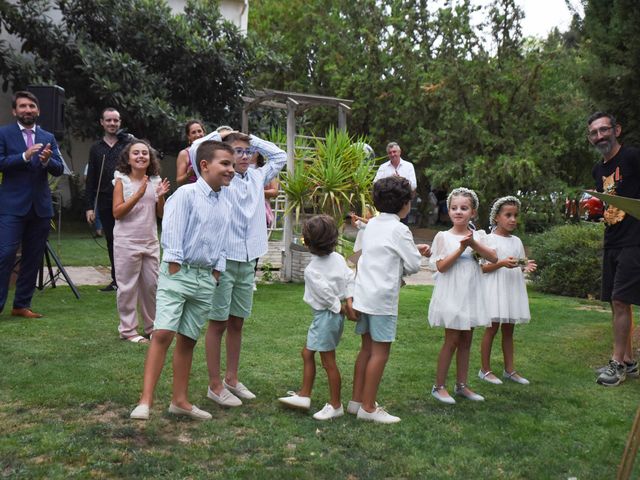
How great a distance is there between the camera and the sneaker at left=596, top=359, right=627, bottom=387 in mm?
5664

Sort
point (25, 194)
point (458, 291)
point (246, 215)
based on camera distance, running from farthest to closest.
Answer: point (25, 194) → point (458, 291) → point (246, 215)

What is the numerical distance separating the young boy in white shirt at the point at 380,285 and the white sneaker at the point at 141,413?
123 cm

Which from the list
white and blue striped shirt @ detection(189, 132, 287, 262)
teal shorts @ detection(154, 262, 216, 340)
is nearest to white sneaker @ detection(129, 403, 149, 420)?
teal shorts @ detection(154, 262, 216, 340)

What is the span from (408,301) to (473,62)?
1148 centimetres

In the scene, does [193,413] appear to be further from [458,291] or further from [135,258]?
[135,258]

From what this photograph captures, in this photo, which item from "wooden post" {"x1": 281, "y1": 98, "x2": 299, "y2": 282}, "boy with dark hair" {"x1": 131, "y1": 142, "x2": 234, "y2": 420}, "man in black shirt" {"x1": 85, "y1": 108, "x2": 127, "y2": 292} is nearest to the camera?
"boy with dark hair" {"x1": 131, "y1": 142, "x2": 234, "y2": 420}

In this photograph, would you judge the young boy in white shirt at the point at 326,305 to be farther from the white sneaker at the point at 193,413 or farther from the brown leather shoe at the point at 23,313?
the brown leather shoe at the point at 23,313

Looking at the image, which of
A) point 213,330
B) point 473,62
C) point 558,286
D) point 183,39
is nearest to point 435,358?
point 213,330

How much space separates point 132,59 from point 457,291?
45.0ft

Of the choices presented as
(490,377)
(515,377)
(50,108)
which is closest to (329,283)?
(490,377)

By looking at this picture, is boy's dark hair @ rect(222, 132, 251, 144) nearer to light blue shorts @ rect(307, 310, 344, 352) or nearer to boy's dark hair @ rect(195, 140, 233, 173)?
boy's dark hair @ rect(195, 140, 233, 173)

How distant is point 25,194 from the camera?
23.3 feet

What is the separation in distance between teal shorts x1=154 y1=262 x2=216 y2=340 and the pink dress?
6.62ft

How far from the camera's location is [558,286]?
1195 cm
